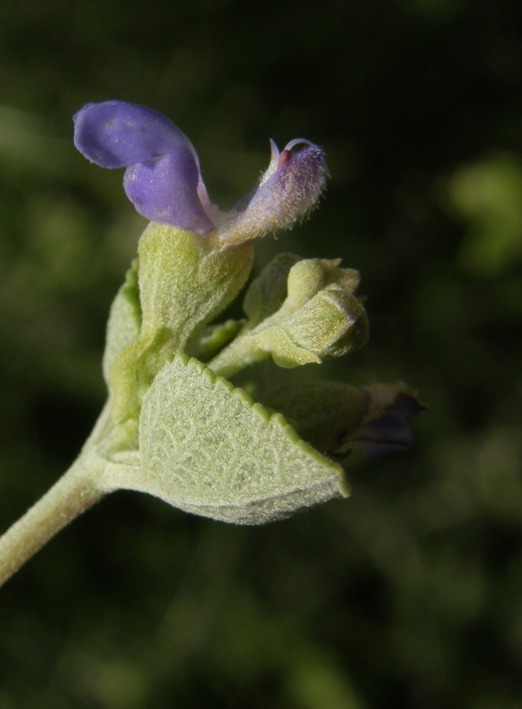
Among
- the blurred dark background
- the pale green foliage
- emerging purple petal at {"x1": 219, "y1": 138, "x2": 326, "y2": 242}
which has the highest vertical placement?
emerging purple petal at {"x1": 219, "y1": 138, "x2": 326, "y2": 242}

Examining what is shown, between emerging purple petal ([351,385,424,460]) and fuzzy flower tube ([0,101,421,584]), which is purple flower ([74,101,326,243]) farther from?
emerging purple petal ([351,385,424,460])

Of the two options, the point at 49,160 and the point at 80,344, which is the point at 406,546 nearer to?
the point at 80,344

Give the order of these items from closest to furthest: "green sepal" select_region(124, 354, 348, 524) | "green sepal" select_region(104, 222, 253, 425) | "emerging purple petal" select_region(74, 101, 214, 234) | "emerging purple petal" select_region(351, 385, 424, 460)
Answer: "green sepal" select_region(124, 354, 348, 524) < "emerging purple petal" select_region(74, 101, 214, 234) < "green sepal" select_region(104, 222, 253, 425) < "emerging purple petal" select_region(351, 385, 424, 460)

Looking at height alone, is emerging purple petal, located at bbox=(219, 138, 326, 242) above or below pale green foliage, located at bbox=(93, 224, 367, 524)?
above

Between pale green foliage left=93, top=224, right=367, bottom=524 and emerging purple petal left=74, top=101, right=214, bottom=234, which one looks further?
emerging purple petal left=74, top=101, right=214, bottom=234

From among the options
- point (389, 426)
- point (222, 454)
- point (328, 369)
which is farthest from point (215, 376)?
point (328, 369)

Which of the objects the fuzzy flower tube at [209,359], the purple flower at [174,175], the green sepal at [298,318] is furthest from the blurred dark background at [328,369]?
the purple flower at [174,175]

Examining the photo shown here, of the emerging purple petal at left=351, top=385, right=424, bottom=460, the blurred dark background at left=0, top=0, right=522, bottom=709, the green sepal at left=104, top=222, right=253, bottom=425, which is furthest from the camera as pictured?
the blurred dark background at left=0, top=0, right=522, bottom=709

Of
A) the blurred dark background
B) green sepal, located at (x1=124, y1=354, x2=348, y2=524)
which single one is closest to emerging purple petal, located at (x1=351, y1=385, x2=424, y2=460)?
green sepal, located at (x1=124, y1=354, x2=348, y2=524)
